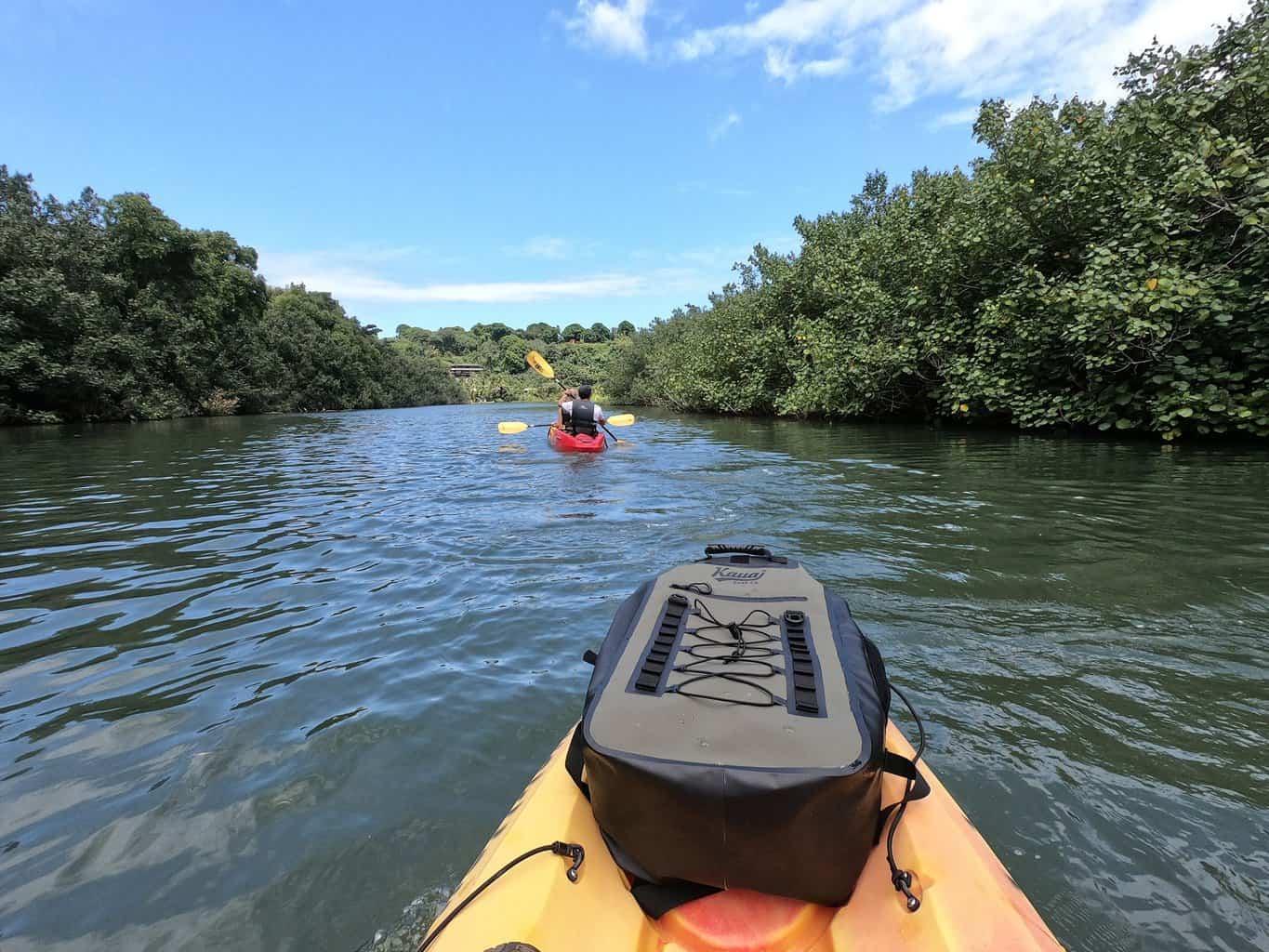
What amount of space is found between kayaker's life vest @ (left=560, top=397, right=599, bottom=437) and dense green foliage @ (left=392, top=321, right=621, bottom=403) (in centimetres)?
2587

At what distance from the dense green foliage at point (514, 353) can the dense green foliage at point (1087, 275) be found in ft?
77.3

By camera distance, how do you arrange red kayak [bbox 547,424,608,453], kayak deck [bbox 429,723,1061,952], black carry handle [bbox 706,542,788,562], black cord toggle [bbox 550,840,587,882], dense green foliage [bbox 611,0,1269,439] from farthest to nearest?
red kayak [bbox 547,424,608,453], dense green foliage [bbox 611,0,1269,439], black carry handle [bbox 706,542,788,562], black cord toggle [bbox 550,840,587,882], kayak deck [bbox 429,723,1061,952]

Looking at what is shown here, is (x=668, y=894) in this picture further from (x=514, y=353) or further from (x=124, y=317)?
(x=514, y=353)

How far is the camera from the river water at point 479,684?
6.30 ft

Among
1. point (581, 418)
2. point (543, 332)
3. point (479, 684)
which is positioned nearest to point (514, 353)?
point (543, 332)

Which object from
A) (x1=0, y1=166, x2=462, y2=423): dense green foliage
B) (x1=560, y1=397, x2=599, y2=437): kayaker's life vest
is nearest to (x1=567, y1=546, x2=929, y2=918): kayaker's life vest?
(x1=560, y1=397, x2=599, y2=437): kayaker's life vest

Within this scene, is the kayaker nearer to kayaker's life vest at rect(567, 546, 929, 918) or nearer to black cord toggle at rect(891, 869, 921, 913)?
kayaker's life vest at rect(567, 546, 929, 918)

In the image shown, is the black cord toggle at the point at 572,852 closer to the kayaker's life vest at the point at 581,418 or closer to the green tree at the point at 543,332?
the kayaker's life vest at the point at 581,418

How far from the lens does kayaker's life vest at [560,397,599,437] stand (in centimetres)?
1162

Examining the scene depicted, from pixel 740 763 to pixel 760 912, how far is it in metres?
0.38

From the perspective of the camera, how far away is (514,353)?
356ft

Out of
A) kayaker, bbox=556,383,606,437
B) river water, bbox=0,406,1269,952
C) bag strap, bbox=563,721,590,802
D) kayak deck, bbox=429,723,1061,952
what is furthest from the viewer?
kayaker, bbox=556,383,606,437

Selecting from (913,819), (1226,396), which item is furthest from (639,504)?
(1226,396)

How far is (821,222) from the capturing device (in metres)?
22.7
